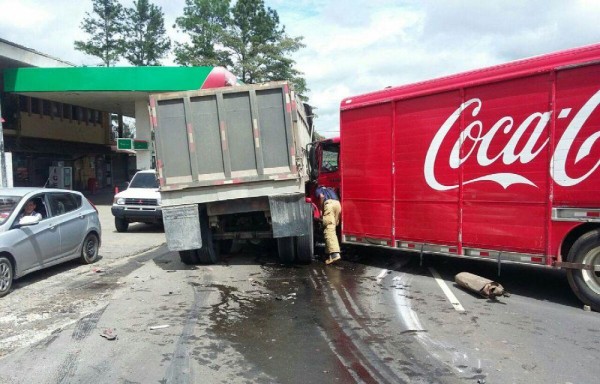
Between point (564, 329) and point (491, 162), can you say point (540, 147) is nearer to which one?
point (491, 162)

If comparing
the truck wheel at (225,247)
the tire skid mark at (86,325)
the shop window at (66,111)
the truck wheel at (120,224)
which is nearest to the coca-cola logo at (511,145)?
the truck wheel at (225,247)

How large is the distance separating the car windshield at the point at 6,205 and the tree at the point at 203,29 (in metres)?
41.8

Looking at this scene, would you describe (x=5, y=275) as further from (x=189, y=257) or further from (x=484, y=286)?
(x=484, y=286)

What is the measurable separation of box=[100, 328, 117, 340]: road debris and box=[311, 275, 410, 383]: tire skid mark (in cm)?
240

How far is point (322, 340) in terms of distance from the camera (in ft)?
17.1

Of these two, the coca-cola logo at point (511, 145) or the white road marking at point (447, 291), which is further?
the white road marking at point (447, 291)

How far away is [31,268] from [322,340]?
210 inches

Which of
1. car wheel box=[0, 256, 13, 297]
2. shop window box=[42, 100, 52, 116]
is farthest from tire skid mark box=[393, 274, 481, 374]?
shop window box=[42, 100, 52, 116]

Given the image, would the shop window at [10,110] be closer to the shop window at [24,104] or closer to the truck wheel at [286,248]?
the shop window at [24,104]

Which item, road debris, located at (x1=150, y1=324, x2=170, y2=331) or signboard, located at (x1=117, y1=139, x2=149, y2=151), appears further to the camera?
signboard, located at (x1=117, y1=139, x2=149, y2=151)

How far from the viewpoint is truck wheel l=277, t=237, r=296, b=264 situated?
9.32 meters

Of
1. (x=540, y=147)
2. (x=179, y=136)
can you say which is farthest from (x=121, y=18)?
(x=540, y=147)

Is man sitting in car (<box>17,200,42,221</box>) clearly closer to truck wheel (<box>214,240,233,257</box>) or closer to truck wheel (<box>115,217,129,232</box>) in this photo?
truck wheel (<box>214,240,233,257</box>)

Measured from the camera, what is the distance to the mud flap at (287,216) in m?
8.69
